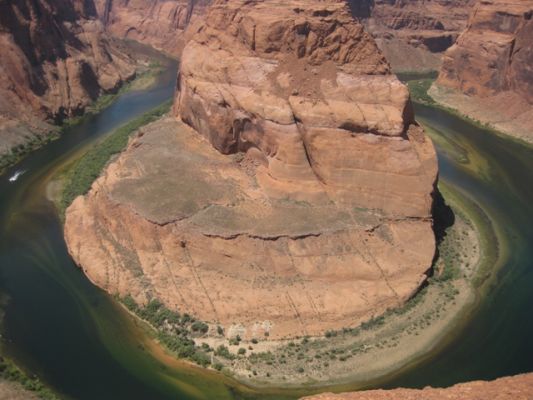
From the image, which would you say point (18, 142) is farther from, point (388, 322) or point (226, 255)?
point (388, 322)

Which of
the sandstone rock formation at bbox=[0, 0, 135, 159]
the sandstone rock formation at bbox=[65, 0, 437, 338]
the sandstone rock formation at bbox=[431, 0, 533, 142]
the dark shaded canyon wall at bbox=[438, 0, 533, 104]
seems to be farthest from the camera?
the dark shaded canyon wall at bbox=[438, 0, 533, 104]

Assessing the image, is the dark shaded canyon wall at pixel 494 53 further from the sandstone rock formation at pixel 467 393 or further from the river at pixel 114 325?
the sandstone rock formation at pixel 467 393

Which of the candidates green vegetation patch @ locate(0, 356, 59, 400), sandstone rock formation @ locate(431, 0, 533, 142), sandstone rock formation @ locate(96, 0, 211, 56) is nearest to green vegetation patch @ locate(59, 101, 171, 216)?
green vegetation patch @ locate(0, 356, 59, 400)

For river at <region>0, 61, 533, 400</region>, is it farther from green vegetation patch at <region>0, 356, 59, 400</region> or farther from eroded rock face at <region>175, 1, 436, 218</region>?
eroded rock face at <region>175, 1, 436, 218</region>

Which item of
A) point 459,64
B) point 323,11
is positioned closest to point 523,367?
point 323,11

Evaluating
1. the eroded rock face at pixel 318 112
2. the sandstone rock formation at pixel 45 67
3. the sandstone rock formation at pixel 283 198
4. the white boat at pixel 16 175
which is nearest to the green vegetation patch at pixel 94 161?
the sandstone rock formation at pixel 283 198

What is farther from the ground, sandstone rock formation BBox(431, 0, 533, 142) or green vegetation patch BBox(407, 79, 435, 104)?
sandstone rock formation BBox(431, 0, 533, 142)
